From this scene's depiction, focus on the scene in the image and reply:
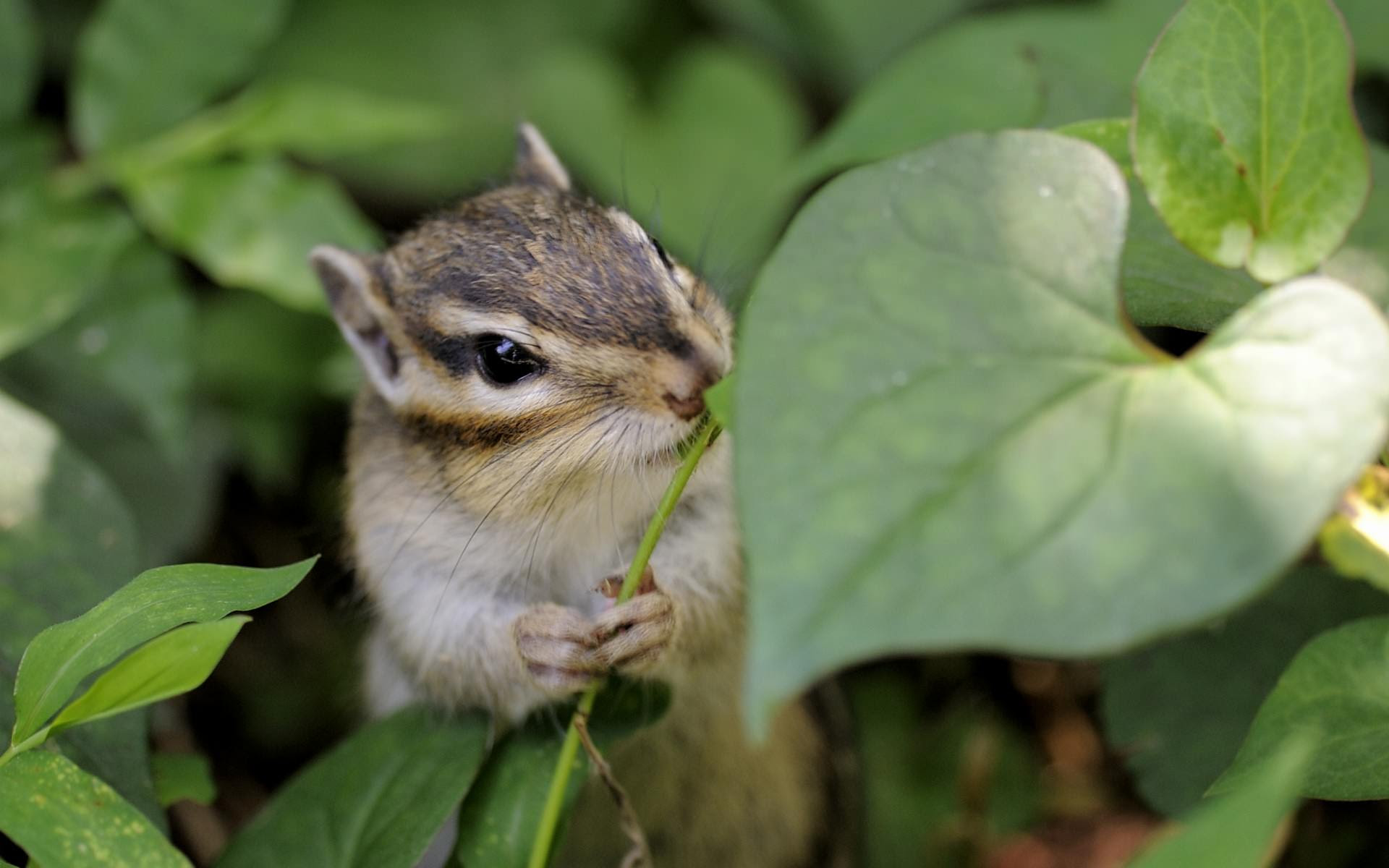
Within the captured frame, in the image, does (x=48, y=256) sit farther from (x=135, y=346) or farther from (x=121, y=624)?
(x=121, y=624)

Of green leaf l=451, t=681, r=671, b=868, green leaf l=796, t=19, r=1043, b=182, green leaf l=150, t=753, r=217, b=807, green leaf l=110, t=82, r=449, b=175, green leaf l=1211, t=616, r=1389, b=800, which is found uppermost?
green leaf l=110, t=82, r=449, b=175

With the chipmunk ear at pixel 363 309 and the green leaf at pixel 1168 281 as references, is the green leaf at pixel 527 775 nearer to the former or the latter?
the chipmunk ear at pixel 363 309

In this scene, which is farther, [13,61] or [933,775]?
[933,775]

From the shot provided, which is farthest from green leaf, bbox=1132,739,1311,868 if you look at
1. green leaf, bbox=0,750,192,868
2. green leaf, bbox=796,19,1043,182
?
green leaf, bbox=796,19,1043,182

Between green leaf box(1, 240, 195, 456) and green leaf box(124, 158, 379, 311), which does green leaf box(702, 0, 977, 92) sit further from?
green leaf box(1, 240, 195, 456)

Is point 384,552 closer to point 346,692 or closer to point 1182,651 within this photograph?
point 346,692

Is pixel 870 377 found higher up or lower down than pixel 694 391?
higher up

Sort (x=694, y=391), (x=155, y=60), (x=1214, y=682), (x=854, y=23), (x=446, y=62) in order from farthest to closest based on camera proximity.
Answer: (x=446, y=62) → (x=854, y=23) → (x=155, y=60) → (x=1214, y=682) → (x=694, y=391)

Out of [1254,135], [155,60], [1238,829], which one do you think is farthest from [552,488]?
[155,60]
